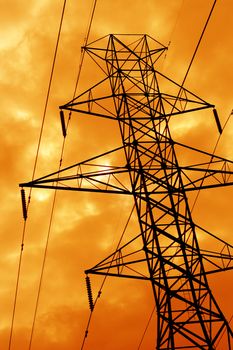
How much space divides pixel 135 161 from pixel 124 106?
8.44 ft

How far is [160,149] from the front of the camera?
18.5 meters

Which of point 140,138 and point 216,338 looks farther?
point 140,138

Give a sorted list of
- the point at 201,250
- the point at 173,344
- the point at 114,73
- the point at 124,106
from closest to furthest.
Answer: the point at 173,344
the point at 201,250
the point at 124,106
the point at 114,73

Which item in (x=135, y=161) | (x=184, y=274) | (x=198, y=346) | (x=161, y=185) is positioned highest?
(x=135, y=161)

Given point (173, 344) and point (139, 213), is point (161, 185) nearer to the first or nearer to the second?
point (139, 213)

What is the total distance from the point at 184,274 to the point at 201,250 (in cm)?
140

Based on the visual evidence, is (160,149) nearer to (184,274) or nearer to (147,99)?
(147,99)

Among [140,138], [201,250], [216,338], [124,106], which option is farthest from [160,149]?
[216,338]

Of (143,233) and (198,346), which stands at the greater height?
(143,233)

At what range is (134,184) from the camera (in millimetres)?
17500

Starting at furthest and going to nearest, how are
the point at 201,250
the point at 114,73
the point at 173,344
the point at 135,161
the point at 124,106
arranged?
the point at 114,73
the point at 124,106
the point at 135,161
the point at 201,250
the point at 173,344

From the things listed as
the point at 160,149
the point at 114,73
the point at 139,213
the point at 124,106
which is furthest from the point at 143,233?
the point at 114,73

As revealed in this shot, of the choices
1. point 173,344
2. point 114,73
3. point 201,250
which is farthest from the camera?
point 114,73

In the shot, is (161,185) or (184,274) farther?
(161,185)
